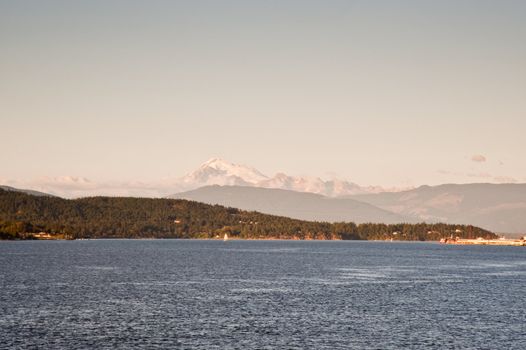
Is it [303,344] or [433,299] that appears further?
[433,299]

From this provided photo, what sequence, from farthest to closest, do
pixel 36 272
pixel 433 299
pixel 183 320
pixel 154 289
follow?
1. pixel 36 272
2. pixel 154 289
3. pixel 433 299
4. pixel 183 320

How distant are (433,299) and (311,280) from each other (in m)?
44.0

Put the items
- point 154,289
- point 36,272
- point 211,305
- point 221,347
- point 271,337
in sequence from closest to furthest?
point 221,347 < point 271,337 < point 211,305 < point 154,289 < point 36,272

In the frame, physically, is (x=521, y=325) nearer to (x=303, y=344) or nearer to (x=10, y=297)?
(x=303, y=344)

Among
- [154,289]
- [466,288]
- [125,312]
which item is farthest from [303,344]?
[466,288]

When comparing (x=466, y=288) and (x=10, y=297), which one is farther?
(x=466, y=288)

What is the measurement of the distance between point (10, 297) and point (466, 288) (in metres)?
90.5

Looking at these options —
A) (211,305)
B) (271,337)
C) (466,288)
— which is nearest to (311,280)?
(466,288)

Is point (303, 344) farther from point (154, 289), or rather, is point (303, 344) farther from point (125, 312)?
point (154, 289)

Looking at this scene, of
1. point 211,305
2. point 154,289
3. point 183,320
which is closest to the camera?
point 183,320

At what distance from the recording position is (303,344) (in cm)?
9500

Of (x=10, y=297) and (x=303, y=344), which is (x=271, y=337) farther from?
(x=10, y=297)

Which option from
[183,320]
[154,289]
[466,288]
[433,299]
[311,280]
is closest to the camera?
[183,320]

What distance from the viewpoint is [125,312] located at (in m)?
119
